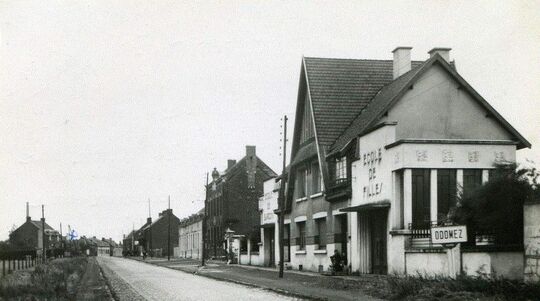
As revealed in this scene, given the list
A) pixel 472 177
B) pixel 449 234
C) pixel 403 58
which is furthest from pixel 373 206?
pixel 403 58

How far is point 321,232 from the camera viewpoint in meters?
36.1

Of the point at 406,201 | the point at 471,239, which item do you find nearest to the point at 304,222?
the point at 406,201

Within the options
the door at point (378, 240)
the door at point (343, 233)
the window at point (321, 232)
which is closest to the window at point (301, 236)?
the window at point (321, 232)

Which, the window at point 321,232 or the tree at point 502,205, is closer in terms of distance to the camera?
the tree at point 502,205

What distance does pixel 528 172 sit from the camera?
64.3 ft

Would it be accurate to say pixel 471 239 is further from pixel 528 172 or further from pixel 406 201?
pixel 406 201

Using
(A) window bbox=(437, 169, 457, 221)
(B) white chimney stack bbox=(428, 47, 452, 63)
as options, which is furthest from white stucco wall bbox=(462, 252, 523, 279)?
(B) white chimney stack bbox=(428, 47, 452, 63)

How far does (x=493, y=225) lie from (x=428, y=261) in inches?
147

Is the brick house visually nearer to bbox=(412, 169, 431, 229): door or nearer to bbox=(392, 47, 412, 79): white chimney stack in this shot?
bbox=(392, 47, 412, 79): white chimney stack

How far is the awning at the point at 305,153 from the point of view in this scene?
1438 inches

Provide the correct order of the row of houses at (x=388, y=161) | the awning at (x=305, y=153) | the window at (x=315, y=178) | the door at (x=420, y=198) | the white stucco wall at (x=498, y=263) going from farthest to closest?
the window at (x=315, y=178)
the awning at (x=305, y=153)
the door at (x=420, y=198)
the row of houses at (x=388, y=161)
the white stucco wall at (x=498, y=263)

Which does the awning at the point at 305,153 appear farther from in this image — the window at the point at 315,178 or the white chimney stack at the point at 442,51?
the white chimney stack at the point at 442,51

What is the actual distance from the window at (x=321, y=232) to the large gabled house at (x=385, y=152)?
51mm

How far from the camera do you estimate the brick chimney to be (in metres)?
70.5
